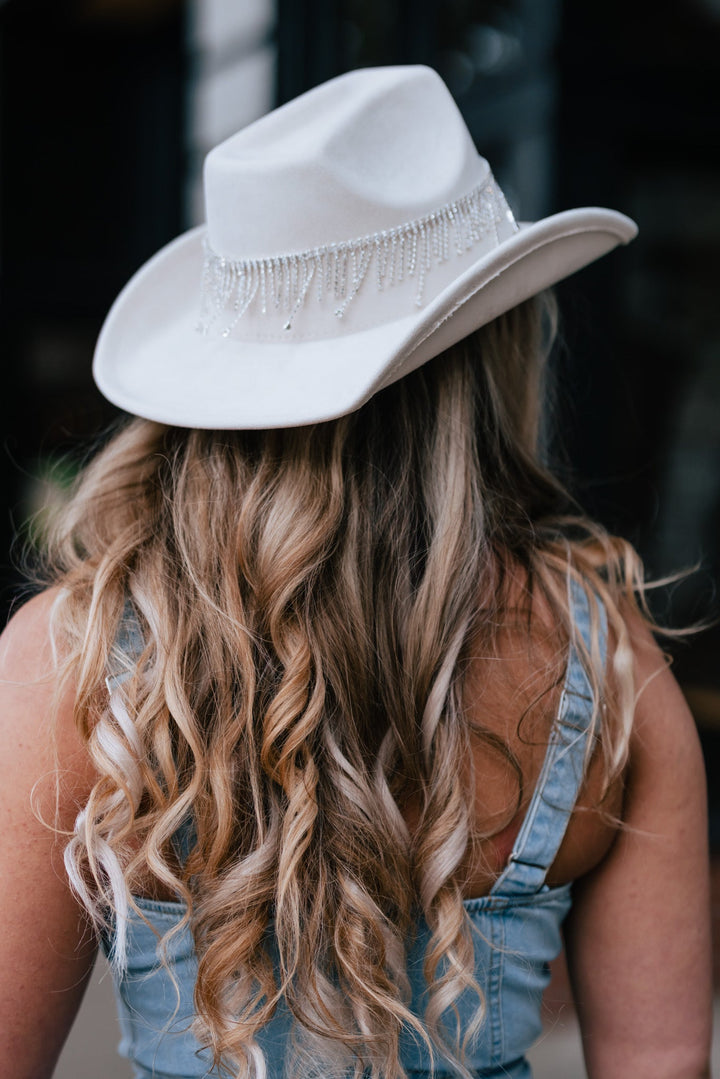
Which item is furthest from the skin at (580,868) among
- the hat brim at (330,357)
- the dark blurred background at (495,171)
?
the dark blurred background at (495,171)

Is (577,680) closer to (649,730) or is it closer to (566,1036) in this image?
(649,730)

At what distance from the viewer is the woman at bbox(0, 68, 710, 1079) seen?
109 centimetres

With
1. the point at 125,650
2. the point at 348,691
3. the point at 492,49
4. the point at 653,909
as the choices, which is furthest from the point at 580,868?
the point at 492,49

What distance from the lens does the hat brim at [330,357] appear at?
44.1 inches

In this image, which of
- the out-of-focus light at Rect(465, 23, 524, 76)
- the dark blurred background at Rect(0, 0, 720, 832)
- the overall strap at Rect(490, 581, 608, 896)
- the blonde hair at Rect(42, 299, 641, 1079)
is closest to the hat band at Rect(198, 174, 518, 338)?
the blonde hair at Rect(42, 299, 641, 1079)

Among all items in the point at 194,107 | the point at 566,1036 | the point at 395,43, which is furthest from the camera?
the point at 194,107

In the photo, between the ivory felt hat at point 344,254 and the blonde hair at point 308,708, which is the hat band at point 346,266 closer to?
the ivory felt hat at point 344,254

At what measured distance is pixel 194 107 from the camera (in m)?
4.83

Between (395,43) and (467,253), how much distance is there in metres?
3.09

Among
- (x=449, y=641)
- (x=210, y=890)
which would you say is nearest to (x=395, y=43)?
(x=449, y=641)

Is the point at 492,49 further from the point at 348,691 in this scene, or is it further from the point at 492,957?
the point at 492,957

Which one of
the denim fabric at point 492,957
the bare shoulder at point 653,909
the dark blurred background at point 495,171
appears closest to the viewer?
the denim fabric at point 492,957

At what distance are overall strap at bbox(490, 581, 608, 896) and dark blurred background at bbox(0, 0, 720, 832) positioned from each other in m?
1.40

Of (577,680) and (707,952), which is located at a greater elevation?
(577,680)
